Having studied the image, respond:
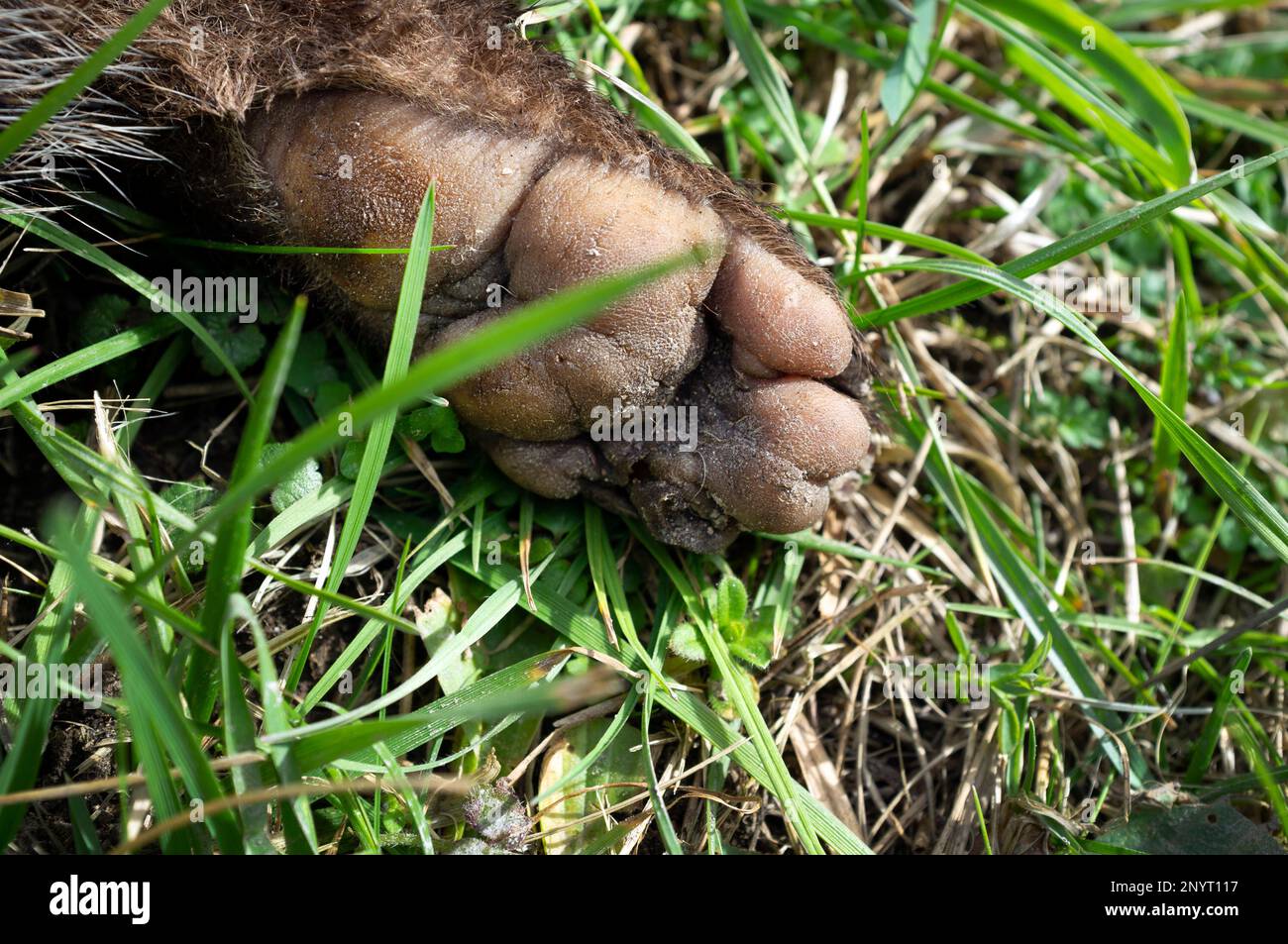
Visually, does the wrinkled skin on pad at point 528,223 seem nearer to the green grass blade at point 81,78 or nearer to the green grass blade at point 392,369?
the green grass blade at point 392,369

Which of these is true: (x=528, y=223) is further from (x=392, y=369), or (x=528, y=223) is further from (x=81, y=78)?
(x=81, y=78)

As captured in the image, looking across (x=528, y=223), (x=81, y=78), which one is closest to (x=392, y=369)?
(x=528, y=223)

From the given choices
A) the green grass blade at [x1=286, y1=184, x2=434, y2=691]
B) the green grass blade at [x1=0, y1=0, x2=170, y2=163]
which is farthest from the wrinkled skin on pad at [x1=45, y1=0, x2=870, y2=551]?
the green grass blade at [x1=0, y1=0, x2=170, y2=163]

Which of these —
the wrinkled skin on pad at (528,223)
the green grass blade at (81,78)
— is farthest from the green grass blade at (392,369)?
the green grass blade at (81,78)

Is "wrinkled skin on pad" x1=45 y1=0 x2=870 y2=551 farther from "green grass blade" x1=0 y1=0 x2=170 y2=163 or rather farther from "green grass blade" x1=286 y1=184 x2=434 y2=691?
"green grass blade" x1=0 y1=0 x2=170 y2=163

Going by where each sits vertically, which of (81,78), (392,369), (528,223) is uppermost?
(81,78)

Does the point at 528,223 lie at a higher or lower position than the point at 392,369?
higher

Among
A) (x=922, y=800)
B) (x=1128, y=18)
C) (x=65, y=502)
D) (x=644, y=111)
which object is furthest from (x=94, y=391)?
(x=1128, y=18)

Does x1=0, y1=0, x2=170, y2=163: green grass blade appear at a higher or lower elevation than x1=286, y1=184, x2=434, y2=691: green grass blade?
higher
